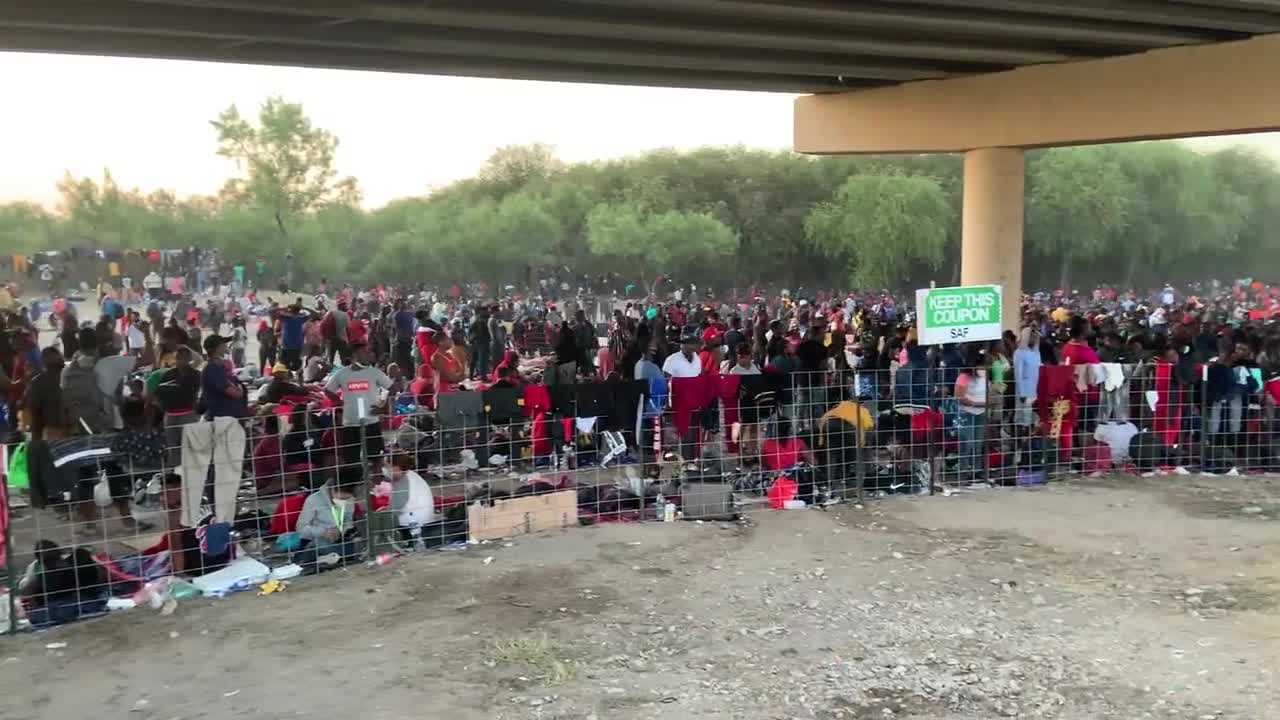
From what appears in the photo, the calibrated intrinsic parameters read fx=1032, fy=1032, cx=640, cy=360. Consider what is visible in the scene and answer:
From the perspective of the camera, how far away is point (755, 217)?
52.0 meters

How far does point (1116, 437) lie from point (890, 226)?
1428 inches

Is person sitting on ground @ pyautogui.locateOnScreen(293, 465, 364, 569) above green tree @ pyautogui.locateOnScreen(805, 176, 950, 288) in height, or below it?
below

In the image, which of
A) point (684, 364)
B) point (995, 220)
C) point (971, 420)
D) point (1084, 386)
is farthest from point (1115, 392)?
point (995, 220)

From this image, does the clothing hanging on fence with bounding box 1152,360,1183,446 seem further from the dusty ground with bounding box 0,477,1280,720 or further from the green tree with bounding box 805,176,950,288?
the green tree with bounding box 805,176,950,288

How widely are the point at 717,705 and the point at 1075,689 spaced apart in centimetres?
213

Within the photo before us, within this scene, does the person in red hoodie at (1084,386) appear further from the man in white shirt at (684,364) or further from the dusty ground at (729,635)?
the man in white shirt at (684,364)

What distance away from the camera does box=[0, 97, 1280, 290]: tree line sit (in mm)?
38750

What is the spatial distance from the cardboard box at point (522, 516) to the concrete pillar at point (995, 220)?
10.3 meters

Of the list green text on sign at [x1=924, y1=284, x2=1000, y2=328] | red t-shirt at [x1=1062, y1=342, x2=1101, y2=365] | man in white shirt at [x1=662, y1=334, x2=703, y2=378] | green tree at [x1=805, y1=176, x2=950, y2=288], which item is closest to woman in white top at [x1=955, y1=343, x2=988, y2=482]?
green text on sign at [x1=924, y1=284, x2=1000, y2=328]

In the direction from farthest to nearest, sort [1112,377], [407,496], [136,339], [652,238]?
[652,238] → [136,339] → [1112,377] → [407,496]

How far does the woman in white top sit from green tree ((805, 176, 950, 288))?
36.9 meters

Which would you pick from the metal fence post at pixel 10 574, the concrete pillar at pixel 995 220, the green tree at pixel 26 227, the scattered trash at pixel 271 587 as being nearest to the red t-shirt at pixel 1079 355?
the concrete pillar at pixel 995 220

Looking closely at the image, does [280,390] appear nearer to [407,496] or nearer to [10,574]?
[407,496]

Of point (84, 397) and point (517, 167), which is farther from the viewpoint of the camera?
point (517, 167)
